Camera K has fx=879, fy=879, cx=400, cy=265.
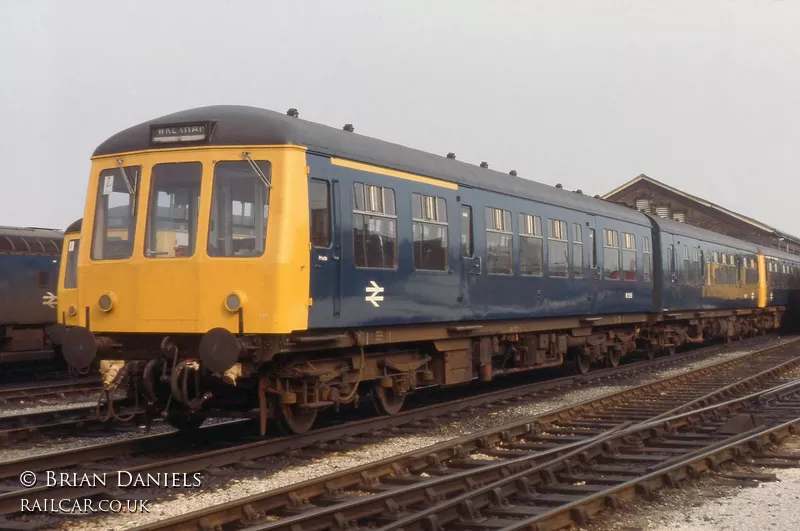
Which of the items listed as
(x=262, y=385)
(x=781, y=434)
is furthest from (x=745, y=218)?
(x=262, y=385)

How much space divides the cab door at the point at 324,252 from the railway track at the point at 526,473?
→ 1702 millimetres

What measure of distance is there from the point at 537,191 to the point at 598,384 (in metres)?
3.66

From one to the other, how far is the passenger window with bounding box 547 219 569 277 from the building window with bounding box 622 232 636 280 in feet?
A: 10.2

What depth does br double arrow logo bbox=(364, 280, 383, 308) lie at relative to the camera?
9875mm

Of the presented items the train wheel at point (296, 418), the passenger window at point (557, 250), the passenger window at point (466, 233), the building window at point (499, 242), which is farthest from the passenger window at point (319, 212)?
the passenger window at point (557, 250)

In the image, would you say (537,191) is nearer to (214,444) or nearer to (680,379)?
(680,379)

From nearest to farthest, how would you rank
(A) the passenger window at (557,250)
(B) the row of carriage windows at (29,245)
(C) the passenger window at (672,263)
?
1. (A) the passenger window at (557,250)
2. (B) the row of carriage windows at (29,245)
3. (C) the passenger window at (672,263)

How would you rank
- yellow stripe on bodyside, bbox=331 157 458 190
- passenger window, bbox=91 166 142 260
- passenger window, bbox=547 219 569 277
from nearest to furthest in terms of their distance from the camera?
passenger window, bbox=91 166 142 260 → yellow stripe on bodyside, bbox=331 157 458 190 → passenger window, bbox=547 219 569 277

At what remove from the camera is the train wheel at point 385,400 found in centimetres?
1081

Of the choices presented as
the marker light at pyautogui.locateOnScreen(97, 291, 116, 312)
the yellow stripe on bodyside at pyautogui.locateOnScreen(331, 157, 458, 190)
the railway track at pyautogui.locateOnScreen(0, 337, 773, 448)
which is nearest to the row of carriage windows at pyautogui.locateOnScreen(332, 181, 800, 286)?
the yellow stripe on bodyside at pyautogui.locateOnScreen(331, 157, 458, 190)

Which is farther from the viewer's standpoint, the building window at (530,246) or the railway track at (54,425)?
the building window at (530,246)

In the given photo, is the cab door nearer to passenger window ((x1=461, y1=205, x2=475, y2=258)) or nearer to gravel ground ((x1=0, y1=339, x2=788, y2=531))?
gravel ground ((x1=0, y1=339, x2=788, y2=531))

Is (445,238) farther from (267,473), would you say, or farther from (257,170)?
(267,473)

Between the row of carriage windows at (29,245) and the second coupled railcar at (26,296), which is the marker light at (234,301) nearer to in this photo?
the second coupled railcar at (26,296)
